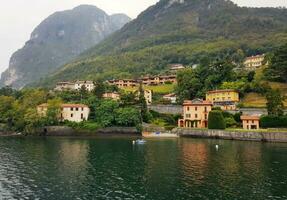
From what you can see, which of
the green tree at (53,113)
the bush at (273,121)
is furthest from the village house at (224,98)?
the green tree at (53,113)

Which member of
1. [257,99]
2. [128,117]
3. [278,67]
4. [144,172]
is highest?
[278,67]

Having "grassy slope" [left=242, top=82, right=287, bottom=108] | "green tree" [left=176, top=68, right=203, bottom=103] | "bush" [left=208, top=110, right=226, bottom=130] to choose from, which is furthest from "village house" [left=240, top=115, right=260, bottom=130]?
"green tree" [left=176, top=68, right=203, bottom=103]

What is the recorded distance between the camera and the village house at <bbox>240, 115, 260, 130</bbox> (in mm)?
111312

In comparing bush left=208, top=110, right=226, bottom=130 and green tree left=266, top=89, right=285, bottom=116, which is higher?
green tree left=266, top=89, right=285, bottom=116

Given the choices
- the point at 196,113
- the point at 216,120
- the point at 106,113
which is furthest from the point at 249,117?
the point at 106,113

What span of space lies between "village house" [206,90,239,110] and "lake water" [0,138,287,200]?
43.0 metres

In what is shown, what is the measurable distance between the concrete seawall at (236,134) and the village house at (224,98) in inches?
801

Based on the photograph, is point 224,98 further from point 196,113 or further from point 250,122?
point 250,122

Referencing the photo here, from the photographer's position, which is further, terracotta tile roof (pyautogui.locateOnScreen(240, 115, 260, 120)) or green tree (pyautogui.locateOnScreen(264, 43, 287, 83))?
green tree (pyautogui.locateOnScreen(264, 43, 287, 83))

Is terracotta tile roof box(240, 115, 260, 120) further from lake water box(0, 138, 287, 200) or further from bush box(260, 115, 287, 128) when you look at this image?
lake water box(0, 138, 287, 200)

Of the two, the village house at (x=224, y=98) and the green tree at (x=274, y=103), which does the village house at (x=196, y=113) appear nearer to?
the village house at (x=224, y=98)

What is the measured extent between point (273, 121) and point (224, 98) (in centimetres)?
3134

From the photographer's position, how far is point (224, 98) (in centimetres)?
13888

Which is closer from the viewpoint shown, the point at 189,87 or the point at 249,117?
the point at 249,117
